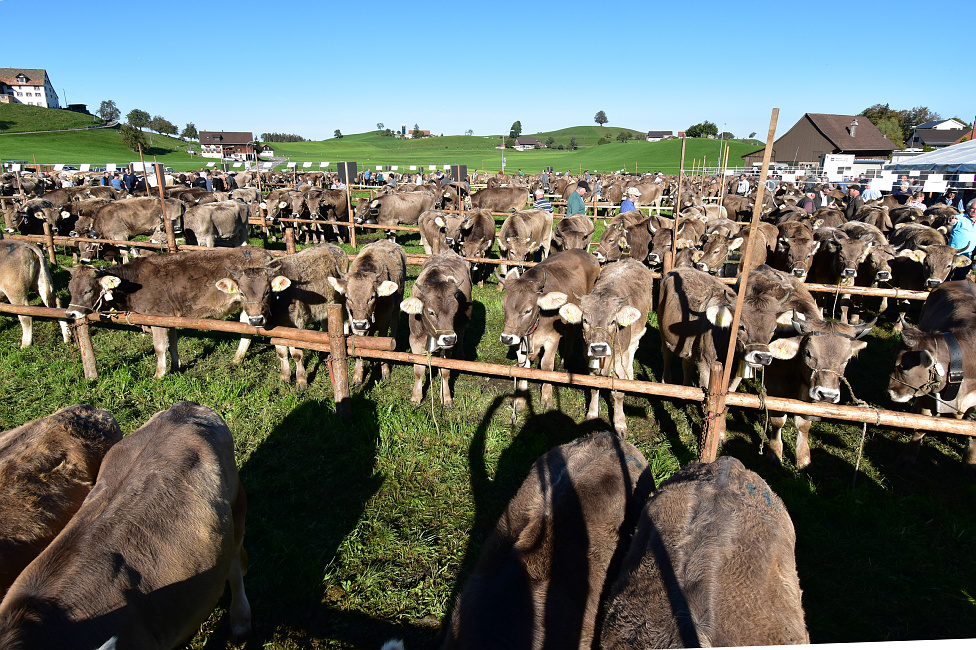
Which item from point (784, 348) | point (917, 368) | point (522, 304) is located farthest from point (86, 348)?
point (917, 368)

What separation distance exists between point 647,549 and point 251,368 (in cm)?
724

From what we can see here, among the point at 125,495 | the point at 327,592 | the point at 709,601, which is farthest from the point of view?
the point at 327,592

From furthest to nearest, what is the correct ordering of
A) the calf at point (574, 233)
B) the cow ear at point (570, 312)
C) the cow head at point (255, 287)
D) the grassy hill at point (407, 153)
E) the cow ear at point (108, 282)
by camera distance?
the grassy hill at point (407, 153)
the calf at point (574, 233)
the cow ear at point (108, 282)
the cow head at point (255, 287)
the cow ear at point (570, 312)

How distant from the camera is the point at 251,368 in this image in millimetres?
8281

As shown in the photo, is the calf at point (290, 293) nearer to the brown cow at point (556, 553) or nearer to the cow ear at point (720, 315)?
the brown cow at point (556, 553)

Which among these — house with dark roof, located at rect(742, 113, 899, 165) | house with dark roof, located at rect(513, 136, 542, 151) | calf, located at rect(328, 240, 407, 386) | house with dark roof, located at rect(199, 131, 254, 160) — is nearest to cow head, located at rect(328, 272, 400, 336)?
calf, located at rect(328, 240, 407, 386)

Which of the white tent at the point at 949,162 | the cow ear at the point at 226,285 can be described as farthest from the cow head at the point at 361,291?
the white tent at the point at 949,162

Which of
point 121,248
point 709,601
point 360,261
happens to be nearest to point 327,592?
point 709,601

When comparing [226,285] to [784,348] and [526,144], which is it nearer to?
[784,348]

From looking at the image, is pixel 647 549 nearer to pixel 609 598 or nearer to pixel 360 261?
pixel 609 598

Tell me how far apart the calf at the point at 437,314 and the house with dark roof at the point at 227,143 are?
3157 inches

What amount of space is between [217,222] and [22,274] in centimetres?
705

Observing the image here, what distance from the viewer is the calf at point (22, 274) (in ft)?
29.0

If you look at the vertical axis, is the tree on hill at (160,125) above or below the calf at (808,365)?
above
